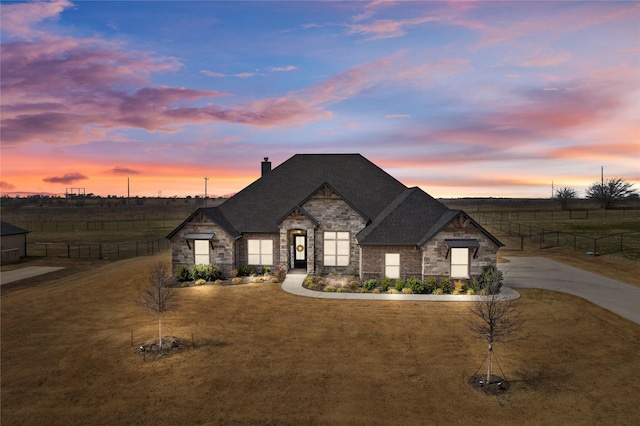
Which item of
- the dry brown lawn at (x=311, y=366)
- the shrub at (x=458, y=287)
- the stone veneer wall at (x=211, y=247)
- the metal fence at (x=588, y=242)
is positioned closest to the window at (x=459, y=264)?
the shrub at (x=458, y=287)

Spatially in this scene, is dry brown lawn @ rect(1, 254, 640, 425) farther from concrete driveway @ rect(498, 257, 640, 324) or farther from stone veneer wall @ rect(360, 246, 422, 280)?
stone veneer wall @ rect(360, 246, 422, 280)

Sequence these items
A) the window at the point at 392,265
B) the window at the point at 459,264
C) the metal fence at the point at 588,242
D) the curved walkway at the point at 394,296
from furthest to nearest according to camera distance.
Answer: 1. the metal fence at the point at 588,242
2. the window at the point at 392,265
3. the window at the point at 459,264
4. the curved walkway at the point at 394,296

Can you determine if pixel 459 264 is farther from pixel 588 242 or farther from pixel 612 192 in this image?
pixel 612 192

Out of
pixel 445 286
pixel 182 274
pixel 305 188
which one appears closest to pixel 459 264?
pixel 445 286

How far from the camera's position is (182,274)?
27.6 meters

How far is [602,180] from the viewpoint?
115188 mm

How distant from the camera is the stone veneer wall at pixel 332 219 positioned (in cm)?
2866

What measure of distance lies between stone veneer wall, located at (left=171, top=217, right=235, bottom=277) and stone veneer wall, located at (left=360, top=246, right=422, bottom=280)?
10.4 metres

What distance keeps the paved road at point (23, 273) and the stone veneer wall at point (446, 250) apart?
32.1m

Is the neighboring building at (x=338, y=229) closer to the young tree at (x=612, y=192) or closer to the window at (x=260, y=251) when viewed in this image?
the window at (x=260, y=251)

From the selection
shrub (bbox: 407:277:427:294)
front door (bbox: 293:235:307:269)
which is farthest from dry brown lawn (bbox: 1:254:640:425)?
front door (bbox: 293:235:307:269)

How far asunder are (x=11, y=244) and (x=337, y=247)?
36.0 m

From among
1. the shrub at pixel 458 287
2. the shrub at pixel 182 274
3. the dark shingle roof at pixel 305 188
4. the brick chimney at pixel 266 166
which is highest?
the brick chimney at pixel 266 166

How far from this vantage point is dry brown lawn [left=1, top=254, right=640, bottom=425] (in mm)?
10914
